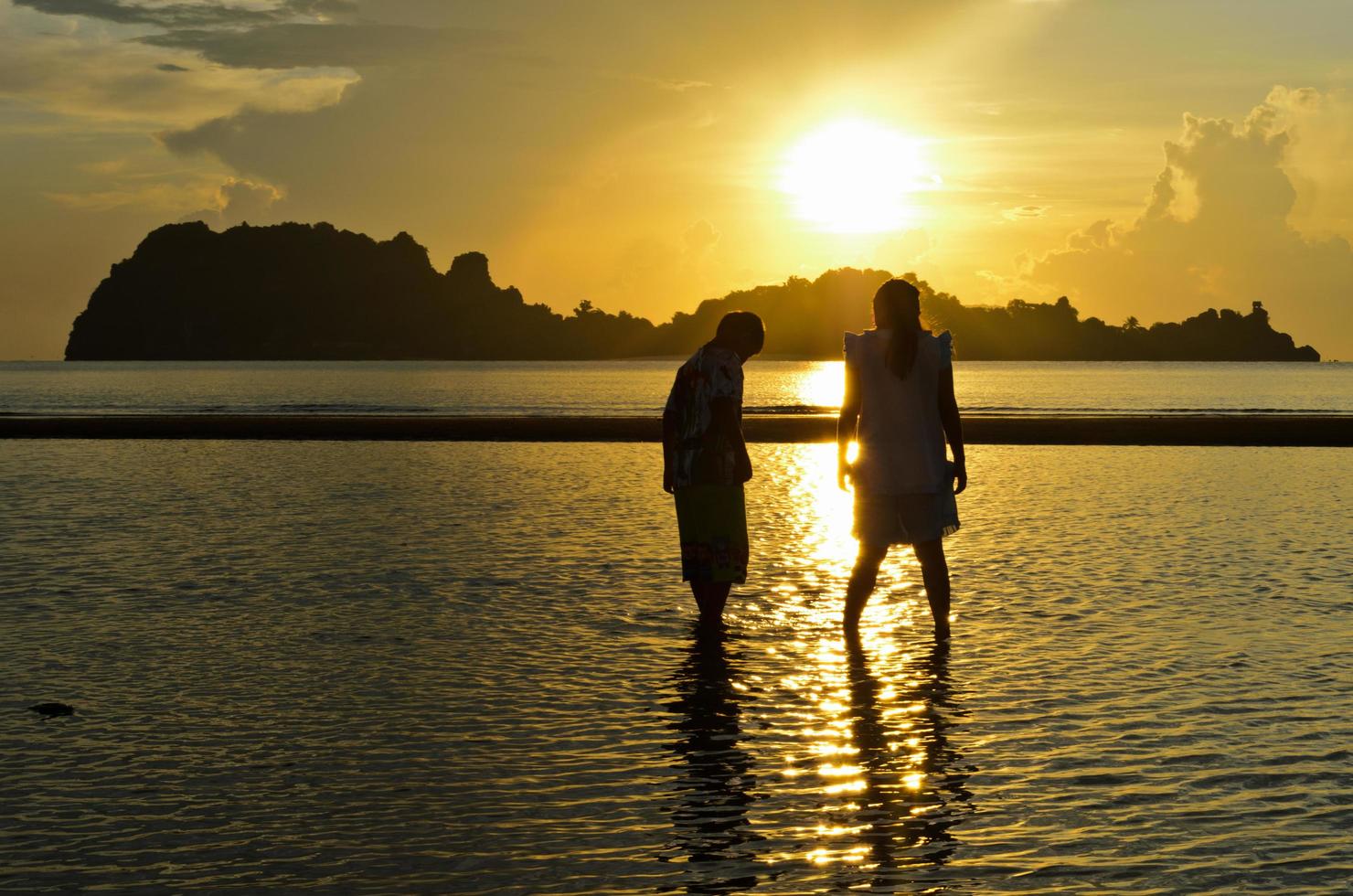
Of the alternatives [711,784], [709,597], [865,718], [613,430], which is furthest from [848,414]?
[613,430]

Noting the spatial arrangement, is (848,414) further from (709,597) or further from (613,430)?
(613,430)

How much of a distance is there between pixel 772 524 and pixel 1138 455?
16.8 m

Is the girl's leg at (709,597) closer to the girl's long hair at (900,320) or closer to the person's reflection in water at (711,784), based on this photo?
the person's reflection in water at (711,784)

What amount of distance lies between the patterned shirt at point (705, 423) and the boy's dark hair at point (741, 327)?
0.40ft

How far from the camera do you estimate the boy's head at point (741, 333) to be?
9.55 metres

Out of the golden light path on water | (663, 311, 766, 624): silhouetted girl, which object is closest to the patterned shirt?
(663, 311, 766, 624): silhouetted girl

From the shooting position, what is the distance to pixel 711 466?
9.48 metres

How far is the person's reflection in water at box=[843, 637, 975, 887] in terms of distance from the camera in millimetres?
5164

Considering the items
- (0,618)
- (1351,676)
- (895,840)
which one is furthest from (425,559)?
(895,840)

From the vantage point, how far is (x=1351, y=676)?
8133 millimetres

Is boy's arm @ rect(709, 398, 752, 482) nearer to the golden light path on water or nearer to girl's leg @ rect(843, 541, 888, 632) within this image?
girl's leg @ rect(843, 541, 888, 632)

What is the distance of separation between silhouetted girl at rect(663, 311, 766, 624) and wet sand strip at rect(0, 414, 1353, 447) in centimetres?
2715

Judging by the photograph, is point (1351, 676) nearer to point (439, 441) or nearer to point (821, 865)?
point (821, 865)

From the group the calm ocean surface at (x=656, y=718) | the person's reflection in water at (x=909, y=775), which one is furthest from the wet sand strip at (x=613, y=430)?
the person's reflection in water at (x=909, y=775)
